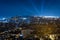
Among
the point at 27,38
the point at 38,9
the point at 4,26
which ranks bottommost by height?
the point at 27,38

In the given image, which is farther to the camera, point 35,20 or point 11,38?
point 35,20

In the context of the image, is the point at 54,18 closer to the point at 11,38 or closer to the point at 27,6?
the point at 27,6

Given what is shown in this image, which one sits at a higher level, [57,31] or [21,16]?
[21,16]

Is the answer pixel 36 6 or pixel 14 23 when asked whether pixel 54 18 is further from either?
pixel 14 23

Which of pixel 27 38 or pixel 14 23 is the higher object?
pixel 14 23

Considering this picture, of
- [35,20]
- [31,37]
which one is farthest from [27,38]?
[35,20]

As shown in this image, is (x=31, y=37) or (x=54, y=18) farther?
(x=54, y=18)
